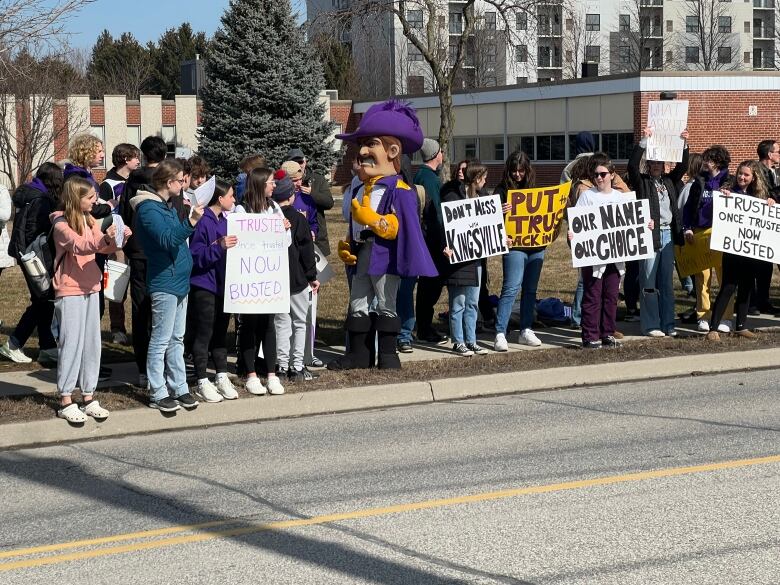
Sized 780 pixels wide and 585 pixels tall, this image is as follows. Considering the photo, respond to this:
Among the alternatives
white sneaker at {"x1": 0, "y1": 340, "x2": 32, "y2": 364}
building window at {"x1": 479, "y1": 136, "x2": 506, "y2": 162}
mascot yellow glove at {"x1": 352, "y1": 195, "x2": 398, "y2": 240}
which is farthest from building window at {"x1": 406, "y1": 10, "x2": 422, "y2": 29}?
mascot yellow glove at {"x1": 352, "y1": 195, "x2": 398, "y2": 240}

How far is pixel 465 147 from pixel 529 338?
42256 millimetres

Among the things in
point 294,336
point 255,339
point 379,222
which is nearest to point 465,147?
point 379,222

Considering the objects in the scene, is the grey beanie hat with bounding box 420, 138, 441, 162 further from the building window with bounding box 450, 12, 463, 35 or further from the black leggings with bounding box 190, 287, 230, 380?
the building window with bounding box 450, 12, 463, 35

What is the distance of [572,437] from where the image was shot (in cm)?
877

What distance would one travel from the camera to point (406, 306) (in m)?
12.6

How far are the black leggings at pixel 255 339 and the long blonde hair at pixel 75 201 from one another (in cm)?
178

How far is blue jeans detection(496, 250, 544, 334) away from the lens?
487 inches

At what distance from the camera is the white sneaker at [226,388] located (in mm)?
9938

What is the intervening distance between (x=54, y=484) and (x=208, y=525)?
5.12ft

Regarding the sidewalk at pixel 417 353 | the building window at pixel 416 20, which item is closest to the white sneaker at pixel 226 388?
the sidewalk at pixel 417 353

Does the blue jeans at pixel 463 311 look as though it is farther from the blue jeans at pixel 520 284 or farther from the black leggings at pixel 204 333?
the black leggings at pixel 204 333

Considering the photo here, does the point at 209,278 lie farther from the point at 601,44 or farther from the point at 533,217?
the point at 601,44

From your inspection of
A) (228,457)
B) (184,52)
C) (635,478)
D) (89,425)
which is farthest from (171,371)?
(184,52)

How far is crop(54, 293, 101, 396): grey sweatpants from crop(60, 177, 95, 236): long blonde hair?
1.78 feet
